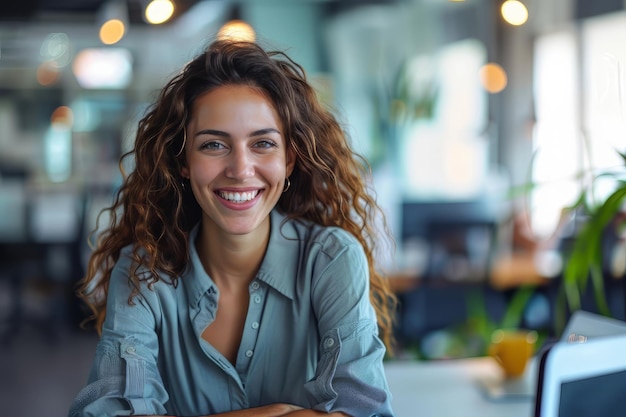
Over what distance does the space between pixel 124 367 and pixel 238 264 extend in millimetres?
325

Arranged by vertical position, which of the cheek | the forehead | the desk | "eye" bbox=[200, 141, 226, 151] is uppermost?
the forehead

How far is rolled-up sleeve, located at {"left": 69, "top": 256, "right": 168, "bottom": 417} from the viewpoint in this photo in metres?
1.58

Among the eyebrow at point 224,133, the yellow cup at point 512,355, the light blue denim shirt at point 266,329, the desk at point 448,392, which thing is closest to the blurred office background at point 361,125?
the desk at point 448,392

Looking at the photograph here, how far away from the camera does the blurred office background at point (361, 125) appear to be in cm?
590

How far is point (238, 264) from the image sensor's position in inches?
70.6

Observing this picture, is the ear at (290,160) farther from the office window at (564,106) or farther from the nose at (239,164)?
the office window at (564,106)

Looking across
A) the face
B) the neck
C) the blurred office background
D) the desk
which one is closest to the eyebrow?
the face

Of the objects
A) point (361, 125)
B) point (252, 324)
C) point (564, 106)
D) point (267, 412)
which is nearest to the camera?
point (267, 412)

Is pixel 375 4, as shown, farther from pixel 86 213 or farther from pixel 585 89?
pixel 86 213

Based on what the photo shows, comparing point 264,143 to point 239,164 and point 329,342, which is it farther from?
point 329,342

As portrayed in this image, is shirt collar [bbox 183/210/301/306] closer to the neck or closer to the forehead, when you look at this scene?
the neck

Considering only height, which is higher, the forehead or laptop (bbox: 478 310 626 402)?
the forehead

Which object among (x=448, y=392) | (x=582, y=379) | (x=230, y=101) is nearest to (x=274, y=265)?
(x=230, y=101)

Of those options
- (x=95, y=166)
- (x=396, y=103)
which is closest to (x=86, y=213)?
(x=95, y=166)
